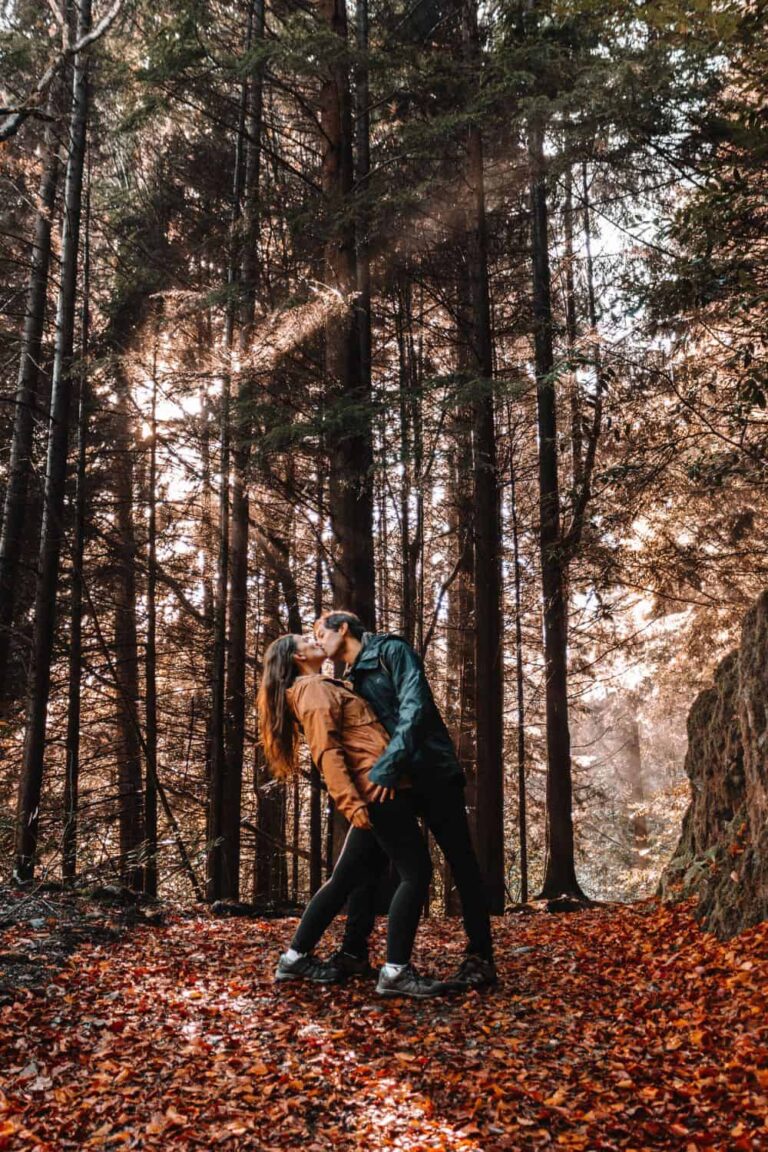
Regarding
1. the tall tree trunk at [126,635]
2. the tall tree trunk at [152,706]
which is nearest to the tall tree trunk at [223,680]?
the tall tree trunk at [152,706]

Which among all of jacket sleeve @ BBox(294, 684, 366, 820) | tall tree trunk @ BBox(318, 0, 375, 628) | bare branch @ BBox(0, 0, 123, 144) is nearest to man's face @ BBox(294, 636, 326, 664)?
jacket sleeve @ BBox(294, 684, 366, 820)

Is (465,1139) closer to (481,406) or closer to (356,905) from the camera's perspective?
(356,905)

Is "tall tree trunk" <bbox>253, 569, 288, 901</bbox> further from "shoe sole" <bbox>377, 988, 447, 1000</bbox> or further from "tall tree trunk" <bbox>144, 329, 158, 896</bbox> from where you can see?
"shoe sole" <bbox>377, 988, 447, 1000</bbox>

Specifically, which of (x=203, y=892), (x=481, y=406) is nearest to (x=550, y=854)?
(x=203, y=892)

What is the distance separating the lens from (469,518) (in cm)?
1335

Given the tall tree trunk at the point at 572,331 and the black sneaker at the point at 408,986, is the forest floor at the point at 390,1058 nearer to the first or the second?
the black sneaker at the point at 408,986

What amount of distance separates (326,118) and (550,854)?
391 inches

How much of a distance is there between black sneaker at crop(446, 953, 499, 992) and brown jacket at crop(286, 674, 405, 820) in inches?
46.6

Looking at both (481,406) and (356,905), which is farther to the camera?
(481,406)

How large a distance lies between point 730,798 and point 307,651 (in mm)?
3570

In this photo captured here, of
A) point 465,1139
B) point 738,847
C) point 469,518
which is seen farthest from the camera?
point 469,518

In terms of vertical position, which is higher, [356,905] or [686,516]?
[686,516]

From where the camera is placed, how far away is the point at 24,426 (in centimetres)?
1130

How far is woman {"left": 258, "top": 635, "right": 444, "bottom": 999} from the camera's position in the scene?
441cm
